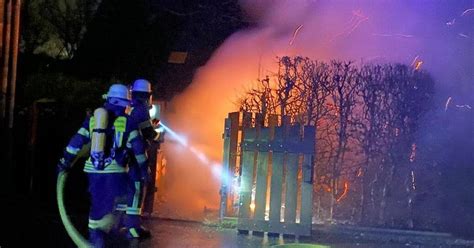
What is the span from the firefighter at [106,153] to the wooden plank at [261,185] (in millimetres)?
2001

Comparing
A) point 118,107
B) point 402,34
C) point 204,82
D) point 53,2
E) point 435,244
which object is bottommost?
point 435,244

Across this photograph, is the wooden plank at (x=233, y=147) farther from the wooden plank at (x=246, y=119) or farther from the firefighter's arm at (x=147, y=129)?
the firefighter's arm at (x=147, y=129)

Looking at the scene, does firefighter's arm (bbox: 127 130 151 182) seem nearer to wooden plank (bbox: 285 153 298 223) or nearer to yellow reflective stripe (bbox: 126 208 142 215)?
yellow reflective stripe (bbox: 126 208 142 215)

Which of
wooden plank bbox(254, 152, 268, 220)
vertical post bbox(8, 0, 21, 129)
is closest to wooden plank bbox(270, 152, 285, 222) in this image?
wooden plank bbox(254, 152, 268, 220)

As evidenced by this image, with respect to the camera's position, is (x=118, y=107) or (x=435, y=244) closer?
(x=118, y=107)

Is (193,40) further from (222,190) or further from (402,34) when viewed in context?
(222,190)

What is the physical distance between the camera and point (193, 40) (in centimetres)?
1603

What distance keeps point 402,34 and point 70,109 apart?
6.12m

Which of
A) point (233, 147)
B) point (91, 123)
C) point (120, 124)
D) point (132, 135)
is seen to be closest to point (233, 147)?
point (233, 147)

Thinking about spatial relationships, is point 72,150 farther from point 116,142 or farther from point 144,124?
point 144,124

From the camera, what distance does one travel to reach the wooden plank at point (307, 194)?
829 centimetres

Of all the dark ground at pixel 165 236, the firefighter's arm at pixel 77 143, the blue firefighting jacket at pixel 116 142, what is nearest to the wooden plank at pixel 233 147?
the dark ground at pixel 165 236

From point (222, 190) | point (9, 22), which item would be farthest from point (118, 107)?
point (9, 22)

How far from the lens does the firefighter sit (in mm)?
6734
